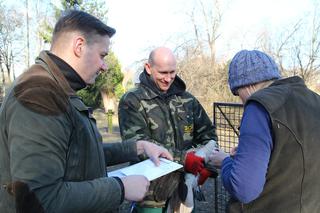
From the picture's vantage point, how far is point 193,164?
2.79 metres

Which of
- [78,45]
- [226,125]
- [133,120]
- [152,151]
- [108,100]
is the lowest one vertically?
[108,100]

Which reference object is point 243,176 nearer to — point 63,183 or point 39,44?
point 63,183

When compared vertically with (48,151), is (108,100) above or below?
below

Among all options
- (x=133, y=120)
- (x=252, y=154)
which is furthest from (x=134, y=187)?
(x=133, y=120)

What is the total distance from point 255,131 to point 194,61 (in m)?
18.8

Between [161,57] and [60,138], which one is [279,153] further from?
[161,57]

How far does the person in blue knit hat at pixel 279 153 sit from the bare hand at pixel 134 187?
1.68 ft

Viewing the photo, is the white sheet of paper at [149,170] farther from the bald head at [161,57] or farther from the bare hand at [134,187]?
the bald head at [161,57]

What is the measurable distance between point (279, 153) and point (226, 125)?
2981 mm

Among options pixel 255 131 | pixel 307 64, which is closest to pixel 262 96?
pixel 255 131

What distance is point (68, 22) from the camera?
179 cm

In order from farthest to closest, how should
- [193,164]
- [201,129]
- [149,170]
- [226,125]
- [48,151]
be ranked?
1. [226,125]
2. [201,129]
3. [193,164]
4. [149,170]
5. [48,151]

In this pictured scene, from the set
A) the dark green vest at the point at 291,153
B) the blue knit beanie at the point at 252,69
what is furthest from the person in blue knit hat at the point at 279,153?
the blue knit beanie at the point at 252,69

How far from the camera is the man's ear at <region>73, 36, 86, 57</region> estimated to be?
177cm
